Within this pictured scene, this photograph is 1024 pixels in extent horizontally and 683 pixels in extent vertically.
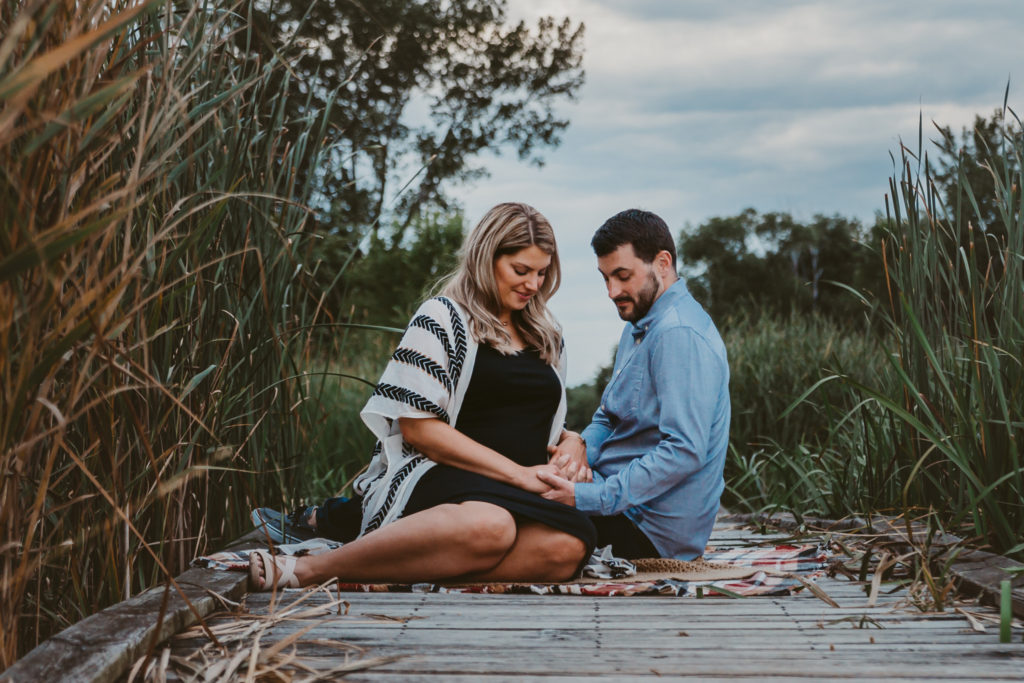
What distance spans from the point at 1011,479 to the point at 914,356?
0.56 meters

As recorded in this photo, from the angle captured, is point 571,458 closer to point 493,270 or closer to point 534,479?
point 534,479

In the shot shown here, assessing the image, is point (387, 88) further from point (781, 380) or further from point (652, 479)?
point (652, 479)

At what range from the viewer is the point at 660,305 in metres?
2.96

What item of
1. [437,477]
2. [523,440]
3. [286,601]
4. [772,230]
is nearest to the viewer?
[286,601]

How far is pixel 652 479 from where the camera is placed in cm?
270

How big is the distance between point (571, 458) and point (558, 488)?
17 centimetres

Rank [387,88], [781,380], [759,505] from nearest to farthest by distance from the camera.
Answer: [759,505], [781,380], [387,88]

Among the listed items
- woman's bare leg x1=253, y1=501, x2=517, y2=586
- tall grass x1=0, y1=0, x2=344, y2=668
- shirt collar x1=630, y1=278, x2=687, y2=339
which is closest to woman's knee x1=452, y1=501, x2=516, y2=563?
woman's bare leg x1=253, y1=501, x2=517, y2=586

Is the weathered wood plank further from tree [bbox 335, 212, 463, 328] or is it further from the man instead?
tree [bbox 335, 212, 463, 328]

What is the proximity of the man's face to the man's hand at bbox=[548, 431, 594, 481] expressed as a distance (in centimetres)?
46

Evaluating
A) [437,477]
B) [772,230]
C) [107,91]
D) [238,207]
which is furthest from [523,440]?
[772,230]

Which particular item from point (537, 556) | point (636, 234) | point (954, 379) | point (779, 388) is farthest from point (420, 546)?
point (779, 388)

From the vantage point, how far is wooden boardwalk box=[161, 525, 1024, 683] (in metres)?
1.68

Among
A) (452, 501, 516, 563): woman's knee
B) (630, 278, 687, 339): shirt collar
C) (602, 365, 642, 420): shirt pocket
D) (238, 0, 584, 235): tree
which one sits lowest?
(452, 501, 516, 563): woman's knee
